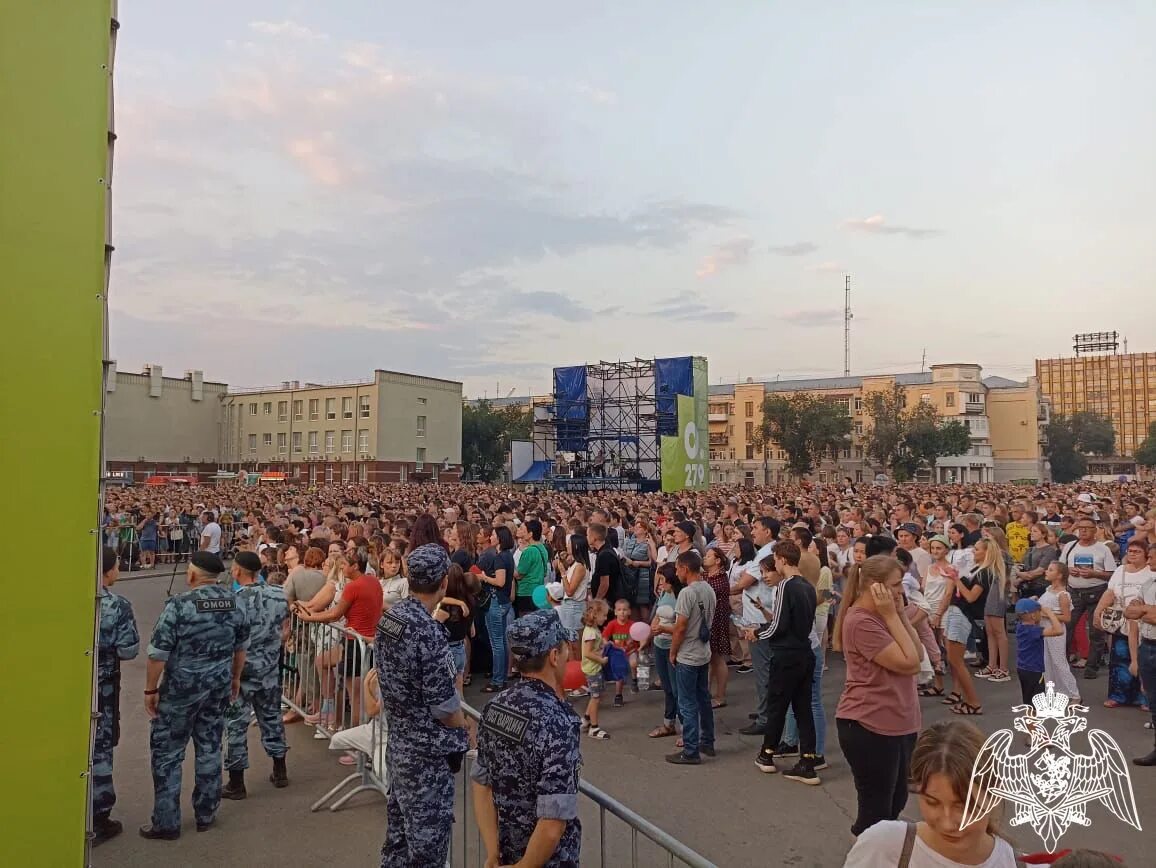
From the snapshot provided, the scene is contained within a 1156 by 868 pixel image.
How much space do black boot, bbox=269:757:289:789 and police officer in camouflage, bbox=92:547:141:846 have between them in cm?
102

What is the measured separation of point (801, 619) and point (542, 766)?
3504 mm

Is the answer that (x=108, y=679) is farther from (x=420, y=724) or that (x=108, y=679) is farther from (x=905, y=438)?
(x=905, y=438)

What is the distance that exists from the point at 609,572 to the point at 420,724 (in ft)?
16.5

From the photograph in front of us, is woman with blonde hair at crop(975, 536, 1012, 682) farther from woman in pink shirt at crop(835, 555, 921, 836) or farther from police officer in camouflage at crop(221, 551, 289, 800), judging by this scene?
police officer in camouflage at crop(221, 551, 289, 800)

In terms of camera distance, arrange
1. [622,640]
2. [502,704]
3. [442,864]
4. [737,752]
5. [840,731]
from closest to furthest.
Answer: [502,704], [442,864], [840,731], [737,752], [622,640]

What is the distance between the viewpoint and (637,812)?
17.1ft

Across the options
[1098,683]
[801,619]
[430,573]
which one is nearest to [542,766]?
[430,573]

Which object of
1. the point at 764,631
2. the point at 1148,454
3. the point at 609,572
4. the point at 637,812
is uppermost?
the point at 1148,454

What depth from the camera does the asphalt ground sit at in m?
4.52

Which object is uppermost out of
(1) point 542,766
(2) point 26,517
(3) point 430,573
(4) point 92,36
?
(4) point 92,36

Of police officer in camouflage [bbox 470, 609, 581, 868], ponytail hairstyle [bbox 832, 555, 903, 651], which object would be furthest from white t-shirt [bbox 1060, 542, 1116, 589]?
police officer in camouflage [bbox 470, 609, 581, 868]

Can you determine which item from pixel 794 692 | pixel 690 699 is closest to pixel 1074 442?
pixel 794 692

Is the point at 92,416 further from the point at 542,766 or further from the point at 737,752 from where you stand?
the point at 737,752

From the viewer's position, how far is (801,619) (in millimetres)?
5570
